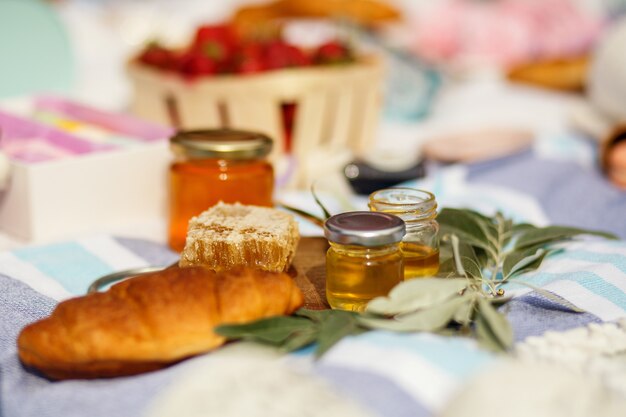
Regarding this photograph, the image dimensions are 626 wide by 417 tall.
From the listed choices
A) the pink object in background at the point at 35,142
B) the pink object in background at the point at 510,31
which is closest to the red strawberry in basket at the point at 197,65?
the pink object in background at the point at 35,142

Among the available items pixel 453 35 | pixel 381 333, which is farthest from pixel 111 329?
pixel 453 35

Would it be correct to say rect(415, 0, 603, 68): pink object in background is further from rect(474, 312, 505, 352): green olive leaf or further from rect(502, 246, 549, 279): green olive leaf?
rect(474, 312, 505, 352): green olive leaf

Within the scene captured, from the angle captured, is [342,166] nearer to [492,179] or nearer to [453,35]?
[492,179]

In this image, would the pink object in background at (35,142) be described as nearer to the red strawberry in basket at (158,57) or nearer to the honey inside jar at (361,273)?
the red strawberry in basket at (158,57)

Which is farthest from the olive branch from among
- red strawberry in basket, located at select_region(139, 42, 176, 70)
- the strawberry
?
red strawberry in basket, located at select_region(139, 42, 176, 70)

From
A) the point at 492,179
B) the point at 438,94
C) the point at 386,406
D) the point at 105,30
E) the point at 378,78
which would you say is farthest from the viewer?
the point at 105,30
